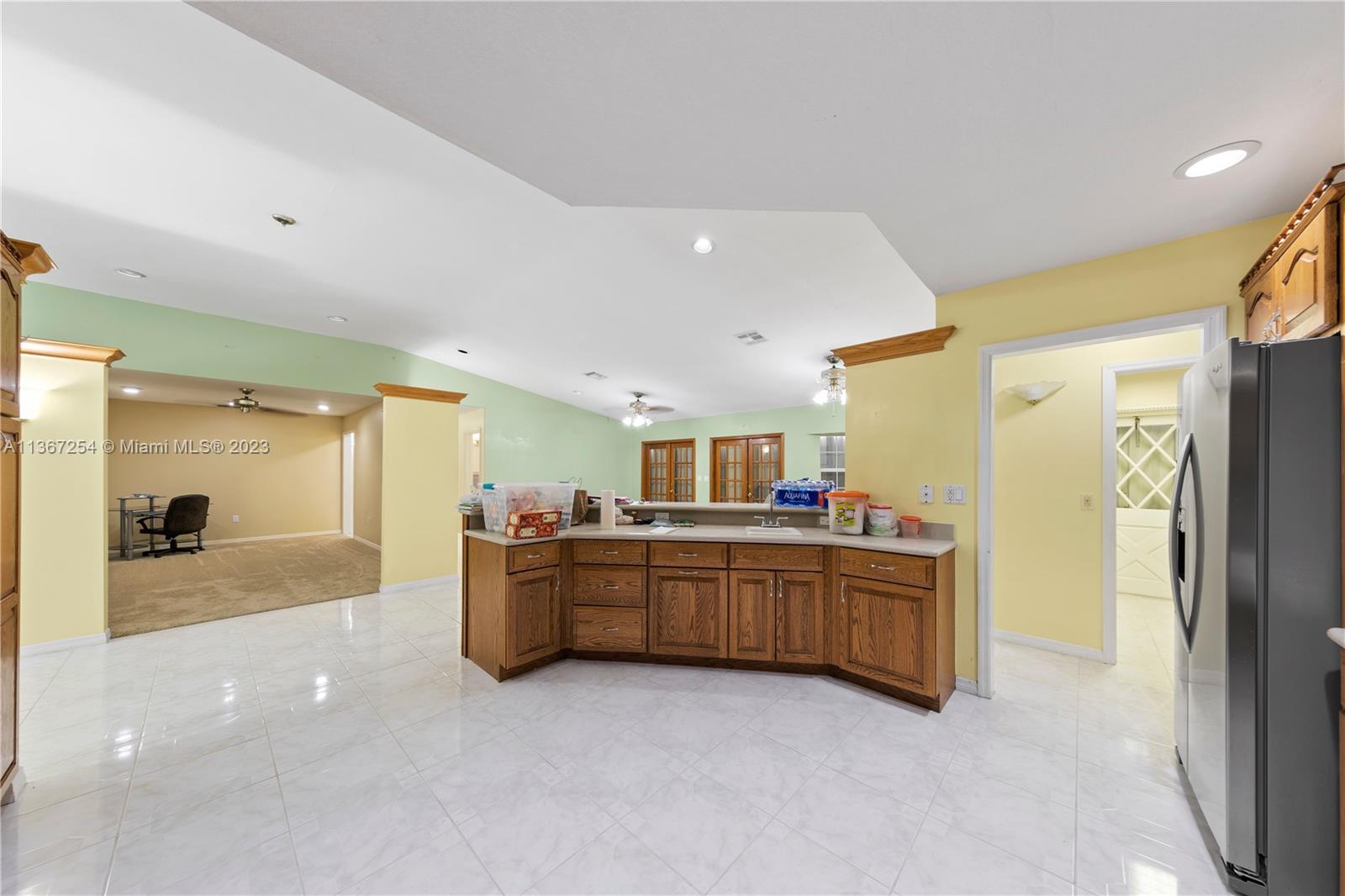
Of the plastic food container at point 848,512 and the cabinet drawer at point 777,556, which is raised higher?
the plastic food container at point 848,512

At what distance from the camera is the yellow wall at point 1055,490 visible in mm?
3232

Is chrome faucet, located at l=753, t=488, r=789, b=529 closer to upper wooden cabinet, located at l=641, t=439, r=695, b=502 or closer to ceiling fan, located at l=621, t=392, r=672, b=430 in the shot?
ceiling fan, located at l=621, t=392, r=672, b=430

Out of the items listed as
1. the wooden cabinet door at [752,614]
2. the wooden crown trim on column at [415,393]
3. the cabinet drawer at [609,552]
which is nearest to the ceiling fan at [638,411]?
the wooden crown trim on column at [415,393]

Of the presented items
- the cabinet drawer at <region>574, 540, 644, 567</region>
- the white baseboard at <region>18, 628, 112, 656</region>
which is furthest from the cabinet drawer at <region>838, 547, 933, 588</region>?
the white baseboard at <region>18, 628, 112, 656</region>

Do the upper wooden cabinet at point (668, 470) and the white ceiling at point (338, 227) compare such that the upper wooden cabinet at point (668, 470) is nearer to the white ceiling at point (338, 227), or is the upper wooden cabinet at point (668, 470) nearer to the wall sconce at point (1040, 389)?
the white ceiling at point (338, 227)

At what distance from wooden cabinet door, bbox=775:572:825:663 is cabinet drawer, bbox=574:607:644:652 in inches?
34.8

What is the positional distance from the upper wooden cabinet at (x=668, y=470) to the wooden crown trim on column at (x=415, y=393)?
4272mm

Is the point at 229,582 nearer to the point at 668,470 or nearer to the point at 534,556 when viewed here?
the point at 534,556

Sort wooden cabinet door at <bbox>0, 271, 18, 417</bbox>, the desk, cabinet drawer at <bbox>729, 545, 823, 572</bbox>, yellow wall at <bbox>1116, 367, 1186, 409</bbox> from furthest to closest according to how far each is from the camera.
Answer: the desk → yellow wall at <bbox>1116, 367, 1186, 409</bbox> → cabinet drawer at <bbox>729, 545, 823, 572</bbox> → wooden cabinet door at <bbox>0, 271, 18, 417</bbox>

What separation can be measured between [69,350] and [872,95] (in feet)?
18.0

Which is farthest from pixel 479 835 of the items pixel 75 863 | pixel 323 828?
pixel 75 863

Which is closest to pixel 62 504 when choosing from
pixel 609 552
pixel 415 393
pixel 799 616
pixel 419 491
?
pixel 419 491

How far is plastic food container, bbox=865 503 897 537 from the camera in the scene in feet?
9.57

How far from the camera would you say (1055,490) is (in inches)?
134
